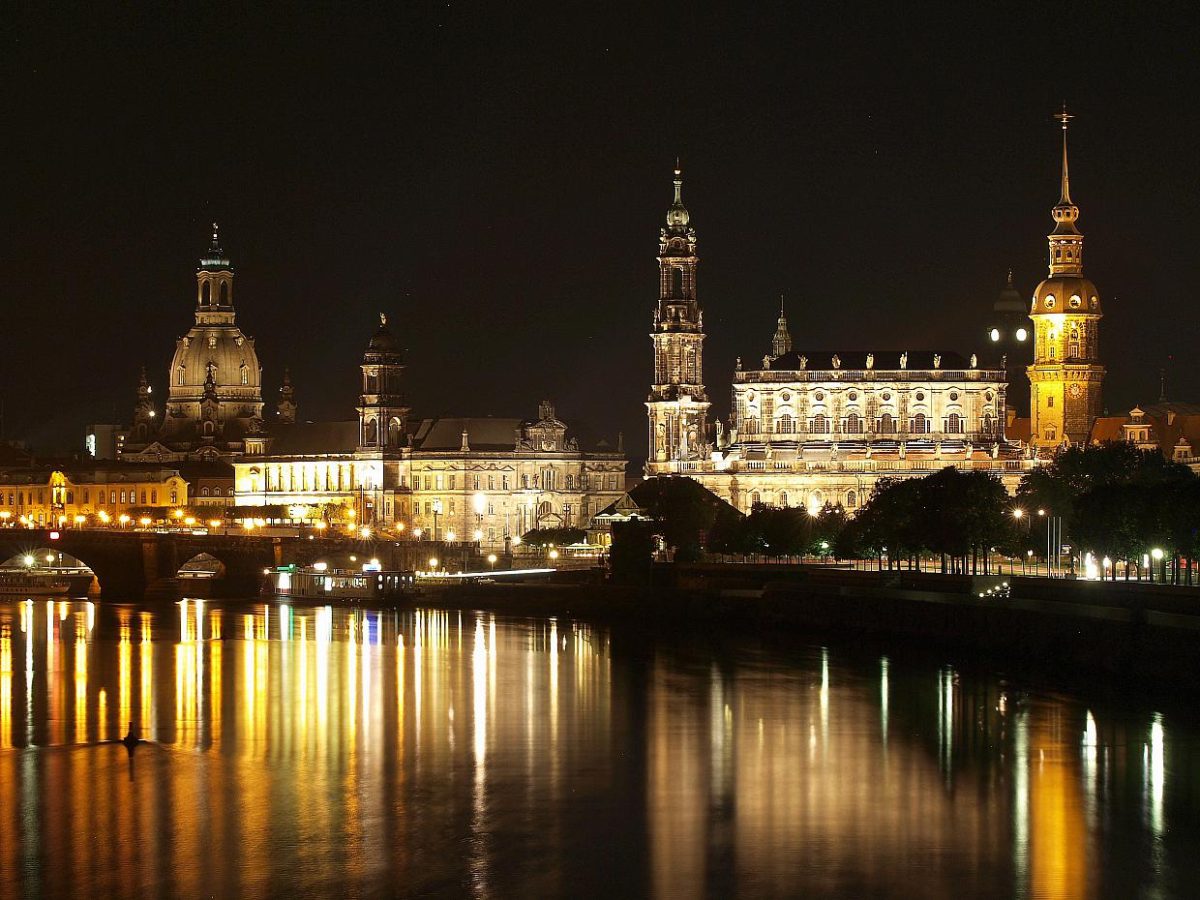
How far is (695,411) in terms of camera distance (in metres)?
148

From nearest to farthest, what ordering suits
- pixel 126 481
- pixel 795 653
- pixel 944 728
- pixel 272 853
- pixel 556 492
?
pixel 272 853
pixel 944 728
pixel 795 653
pixel 556 492
pixel 126 481

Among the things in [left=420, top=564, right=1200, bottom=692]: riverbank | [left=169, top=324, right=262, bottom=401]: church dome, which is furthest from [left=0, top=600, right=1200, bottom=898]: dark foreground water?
[left=169, top=324, right=262, bottom=401]: church dome

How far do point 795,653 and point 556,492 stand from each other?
91.7 m

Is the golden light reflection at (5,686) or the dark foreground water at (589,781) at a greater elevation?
the golden light reflection at (5,686)

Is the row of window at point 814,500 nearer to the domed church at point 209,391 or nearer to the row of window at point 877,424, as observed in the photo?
the row of window at point 877,424

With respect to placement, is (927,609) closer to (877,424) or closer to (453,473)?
(877,424)

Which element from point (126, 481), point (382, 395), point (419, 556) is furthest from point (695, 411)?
point (126, 481)

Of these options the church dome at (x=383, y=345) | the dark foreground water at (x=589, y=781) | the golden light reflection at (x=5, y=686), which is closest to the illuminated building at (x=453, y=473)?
the church dome at (x=383, y=345)

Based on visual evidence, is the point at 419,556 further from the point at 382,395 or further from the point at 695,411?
the point at 382,395

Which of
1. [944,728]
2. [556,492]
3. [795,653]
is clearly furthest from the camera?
[556,492]

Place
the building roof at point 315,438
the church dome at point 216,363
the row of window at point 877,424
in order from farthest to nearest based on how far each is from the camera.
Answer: the church dome at point 216,363, the building roof at point 315,438, the row of window at point 877,424

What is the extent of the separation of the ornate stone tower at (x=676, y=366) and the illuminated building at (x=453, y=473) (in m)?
20.2

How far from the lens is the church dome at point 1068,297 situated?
143625 millimetres

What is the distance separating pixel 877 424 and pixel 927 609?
68790mm
